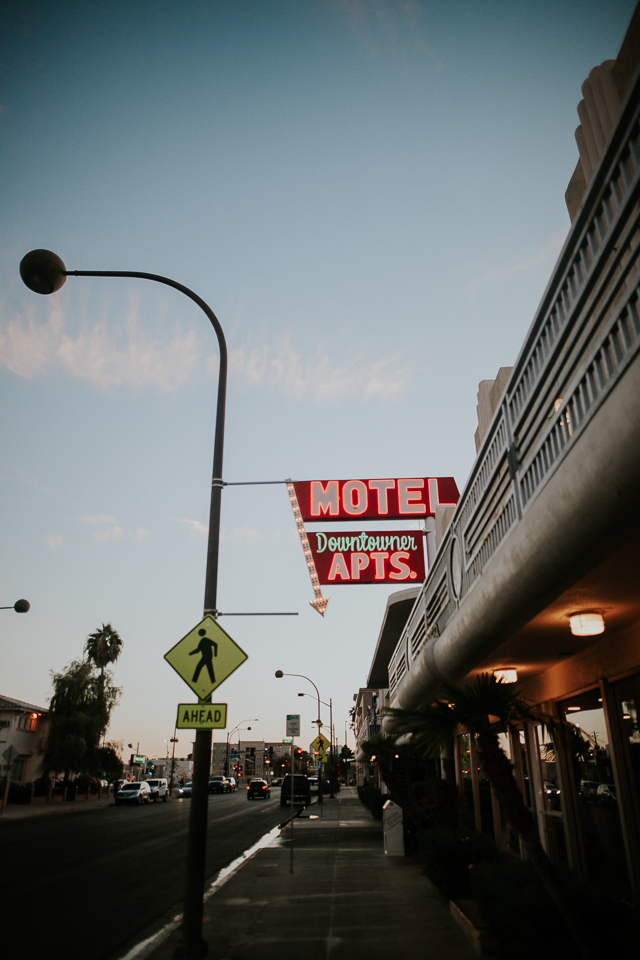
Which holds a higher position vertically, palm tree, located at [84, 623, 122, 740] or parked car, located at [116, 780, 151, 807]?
palm tree, located at [84, 623, 122, 740]

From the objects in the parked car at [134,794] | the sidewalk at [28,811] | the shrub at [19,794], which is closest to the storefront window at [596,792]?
the sidewalk at [28,811]

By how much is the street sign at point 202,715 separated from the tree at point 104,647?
55.1 m

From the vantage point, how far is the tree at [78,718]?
138ft

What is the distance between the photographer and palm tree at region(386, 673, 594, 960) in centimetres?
513

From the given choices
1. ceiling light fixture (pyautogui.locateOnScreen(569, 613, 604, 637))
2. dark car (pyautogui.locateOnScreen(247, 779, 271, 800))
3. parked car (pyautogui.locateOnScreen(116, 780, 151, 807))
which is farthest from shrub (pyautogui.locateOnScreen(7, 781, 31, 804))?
ceiling light fixture (pyautogui.locateOnScreen(569, 613, 604, 637))

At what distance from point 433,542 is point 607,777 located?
1421cm

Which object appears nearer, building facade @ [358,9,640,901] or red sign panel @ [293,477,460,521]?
building facade @ [358,9,640,901]

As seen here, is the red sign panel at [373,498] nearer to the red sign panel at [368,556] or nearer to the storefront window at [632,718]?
the red sign panel at [368,556]

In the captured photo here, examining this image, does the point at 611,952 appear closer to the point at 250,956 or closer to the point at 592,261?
the point at 250,956

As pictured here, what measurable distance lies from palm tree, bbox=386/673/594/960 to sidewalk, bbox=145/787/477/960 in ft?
6.95

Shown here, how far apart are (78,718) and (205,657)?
1603 inches

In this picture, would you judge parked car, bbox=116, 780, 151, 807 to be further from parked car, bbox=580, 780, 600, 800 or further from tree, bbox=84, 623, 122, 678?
parked car, bbox=580, 780, 600, 800

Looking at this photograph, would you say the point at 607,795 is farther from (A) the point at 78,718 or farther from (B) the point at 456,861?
(A) the point at 78,718

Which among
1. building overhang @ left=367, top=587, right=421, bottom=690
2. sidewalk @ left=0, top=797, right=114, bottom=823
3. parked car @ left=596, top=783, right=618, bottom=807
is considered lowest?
sidewalk @ left=0, top=797, right=114, bottom=823
